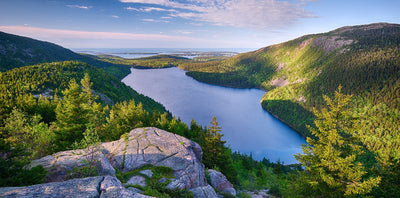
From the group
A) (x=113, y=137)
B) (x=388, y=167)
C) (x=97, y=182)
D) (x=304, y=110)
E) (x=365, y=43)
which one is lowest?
(x=304, y=110)

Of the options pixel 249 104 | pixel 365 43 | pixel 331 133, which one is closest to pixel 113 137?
pixel 331 133

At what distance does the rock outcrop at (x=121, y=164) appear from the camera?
10.4 m

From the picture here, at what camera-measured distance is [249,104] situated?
18362 centimetres

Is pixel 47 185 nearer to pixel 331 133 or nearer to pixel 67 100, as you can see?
pixel 67 100

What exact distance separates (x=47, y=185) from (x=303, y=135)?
472ft

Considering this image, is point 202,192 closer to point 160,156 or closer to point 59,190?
point 160,156

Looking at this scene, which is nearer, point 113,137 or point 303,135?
point 113,137

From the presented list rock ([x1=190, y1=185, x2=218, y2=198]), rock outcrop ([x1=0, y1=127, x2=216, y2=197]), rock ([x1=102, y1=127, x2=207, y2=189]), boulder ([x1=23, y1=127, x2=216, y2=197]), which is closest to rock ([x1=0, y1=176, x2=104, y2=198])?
rock outcrop ([x1=0, y1=127, x2=216, y2=197])

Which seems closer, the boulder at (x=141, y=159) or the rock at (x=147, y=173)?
the boulder at (x=141, y=159)

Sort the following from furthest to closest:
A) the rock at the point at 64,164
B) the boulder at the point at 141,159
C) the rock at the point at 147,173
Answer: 1. the rock at the point at 147,173
2. the boulder at the point at 141,159
3. the rock at the point at 64,164

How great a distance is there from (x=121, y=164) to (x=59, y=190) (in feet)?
A: 35.8

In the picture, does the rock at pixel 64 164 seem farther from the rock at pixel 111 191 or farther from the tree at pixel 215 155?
the tree at pixel 215 155

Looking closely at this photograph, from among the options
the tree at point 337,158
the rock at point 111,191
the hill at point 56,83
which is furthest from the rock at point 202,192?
the hill at point 56,83

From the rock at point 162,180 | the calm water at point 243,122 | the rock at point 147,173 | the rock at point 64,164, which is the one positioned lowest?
the calm water at point 243,122
